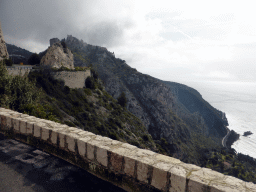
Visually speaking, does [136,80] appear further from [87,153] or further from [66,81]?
[87,153]

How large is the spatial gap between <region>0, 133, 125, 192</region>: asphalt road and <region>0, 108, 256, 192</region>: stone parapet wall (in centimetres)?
16

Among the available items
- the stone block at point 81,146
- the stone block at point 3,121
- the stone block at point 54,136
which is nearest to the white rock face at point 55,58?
the stone block at point 3,121

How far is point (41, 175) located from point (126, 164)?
1.59m

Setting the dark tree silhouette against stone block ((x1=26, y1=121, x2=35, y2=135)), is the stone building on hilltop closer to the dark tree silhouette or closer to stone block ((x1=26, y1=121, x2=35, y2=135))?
the dark tree silhouette

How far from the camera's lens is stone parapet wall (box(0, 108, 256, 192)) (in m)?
2.29

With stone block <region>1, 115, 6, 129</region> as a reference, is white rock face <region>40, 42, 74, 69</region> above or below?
above

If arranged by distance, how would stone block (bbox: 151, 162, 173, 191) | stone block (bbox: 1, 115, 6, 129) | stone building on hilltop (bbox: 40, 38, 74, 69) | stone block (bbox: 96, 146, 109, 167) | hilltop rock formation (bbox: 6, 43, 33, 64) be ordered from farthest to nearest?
hilltop rock formation (bbox: 6, 43, 33, 64) → stone building on hilltop (bbox: 40, 38, 74, 69) → stone block (bbox: 1, 115, 6, 129) → stone block (bbox: 96, 146, 109, 167) → stone block (bbox: 151, 162, 173, 191)

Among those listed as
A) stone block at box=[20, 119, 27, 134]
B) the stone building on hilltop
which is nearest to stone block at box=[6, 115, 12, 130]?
stone block at box=[20, 119, 27, 134]

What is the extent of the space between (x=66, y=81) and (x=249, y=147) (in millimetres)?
118947

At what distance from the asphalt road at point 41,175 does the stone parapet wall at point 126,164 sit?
0.16 m

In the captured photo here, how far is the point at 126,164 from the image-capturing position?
2752mm

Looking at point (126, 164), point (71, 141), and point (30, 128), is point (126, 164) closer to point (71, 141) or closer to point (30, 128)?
point (71, 141)

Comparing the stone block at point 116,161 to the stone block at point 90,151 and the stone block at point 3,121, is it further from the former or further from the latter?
the stone block at point 3,121

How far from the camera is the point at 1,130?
4750mm
